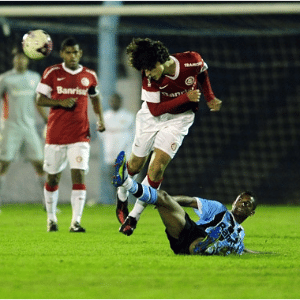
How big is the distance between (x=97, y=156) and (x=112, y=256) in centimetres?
778

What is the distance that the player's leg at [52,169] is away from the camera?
766cm

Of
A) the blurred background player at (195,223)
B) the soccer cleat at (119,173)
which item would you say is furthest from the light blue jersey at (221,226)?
the soccer cleat at (119,173)

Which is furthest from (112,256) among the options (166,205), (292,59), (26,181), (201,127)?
(292,59)

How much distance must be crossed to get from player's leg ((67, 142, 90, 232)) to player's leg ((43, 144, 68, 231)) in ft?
0.36

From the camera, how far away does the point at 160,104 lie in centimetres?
677

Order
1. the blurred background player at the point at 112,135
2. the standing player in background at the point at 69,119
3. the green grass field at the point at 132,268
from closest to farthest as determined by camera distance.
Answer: the green grass field at the point at 132,268 < the standing player in background at the point at 69,119 < the blurred background player at the point at 112,135

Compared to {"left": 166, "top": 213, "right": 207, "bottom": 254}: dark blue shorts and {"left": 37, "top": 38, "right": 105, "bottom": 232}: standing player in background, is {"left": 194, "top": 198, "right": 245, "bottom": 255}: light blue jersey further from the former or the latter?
{"left": 37, "top": 38, "right": 105, "bottom": 232}: standing player in background

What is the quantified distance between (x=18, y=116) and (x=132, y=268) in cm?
613

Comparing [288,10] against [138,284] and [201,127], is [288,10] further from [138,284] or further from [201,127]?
[138,284]

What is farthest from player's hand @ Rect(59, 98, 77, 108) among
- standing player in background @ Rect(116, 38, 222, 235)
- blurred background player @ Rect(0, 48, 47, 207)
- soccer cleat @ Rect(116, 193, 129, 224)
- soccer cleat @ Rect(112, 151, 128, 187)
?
blurred background player @ Rect(0, 48, 47, 207)

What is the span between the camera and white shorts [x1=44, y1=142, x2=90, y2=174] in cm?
759

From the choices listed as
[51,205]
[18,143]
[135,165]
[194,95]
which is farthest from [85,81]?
[18,143]

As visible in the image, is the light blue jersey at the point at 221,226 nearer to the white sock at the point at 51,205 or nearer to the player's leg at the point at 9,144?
the white sock at the point at 51,205

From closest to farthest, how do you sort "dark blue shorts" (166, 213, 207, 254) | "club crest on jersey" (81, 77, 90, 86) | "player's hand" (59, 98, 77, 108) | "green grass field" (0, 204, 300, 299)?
"green grass field" (0, 204, 300, 299), "dark blue shorts" (166, 213, 207, 254), "player's hand" (59, 98, 77, 108), "club crest on jersey" (81, 77, 90, 86)
